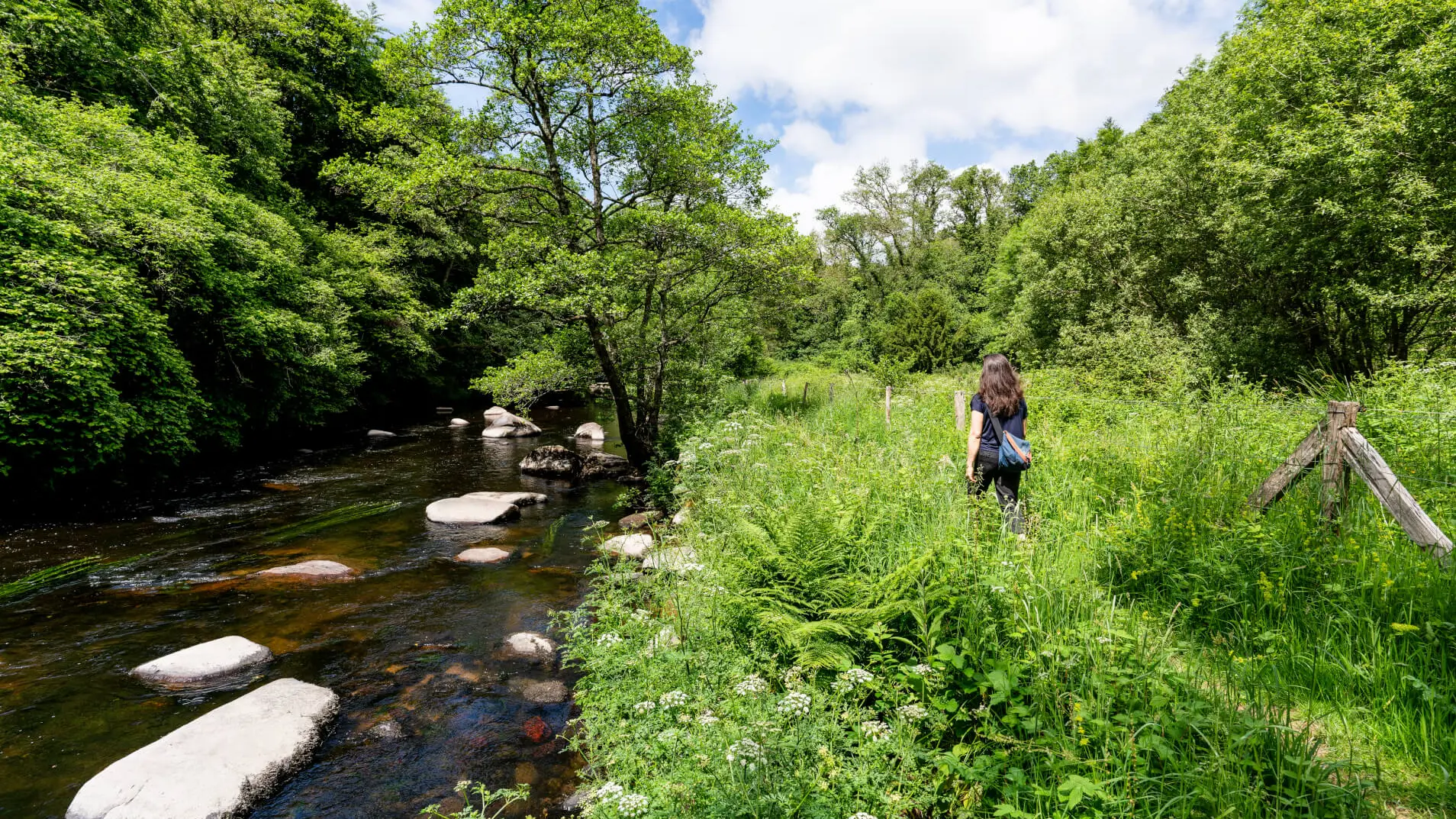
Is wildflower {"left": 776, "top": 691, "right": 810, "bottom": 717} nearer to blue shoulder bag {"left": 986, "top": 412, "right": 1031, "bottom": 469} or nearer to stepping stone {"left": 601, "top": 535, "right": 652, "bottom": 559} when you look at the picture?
blue shoulder bag {"left": 986, "top": 412, "right": 1031, "bottom": 469}

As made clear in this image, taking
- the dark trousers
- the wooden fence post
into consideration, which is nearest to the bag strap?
the dark trousers

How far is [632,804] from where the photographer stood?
8.44 feet

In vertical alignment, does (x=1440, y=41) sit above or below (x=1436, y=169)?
above

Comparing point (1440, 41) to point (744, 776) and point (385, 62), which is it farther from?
point (385, 62)

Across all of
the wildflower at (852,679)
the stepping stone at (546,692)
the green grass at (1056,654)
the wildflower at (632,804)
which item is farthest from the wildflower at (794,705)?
the stepping stone at (546,692)

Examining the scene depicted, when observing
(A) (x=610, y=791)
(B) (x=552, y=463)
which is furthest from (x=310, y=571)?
(A) (x=610, y=791)

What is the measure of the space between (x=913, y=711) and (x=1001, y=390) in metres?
3.64

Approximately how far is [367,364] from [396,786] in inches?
856

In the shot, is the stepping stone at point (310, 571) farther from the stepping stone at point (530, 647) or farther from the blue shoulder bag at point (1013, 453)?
the blue shoulder bag at point (1013, 453)

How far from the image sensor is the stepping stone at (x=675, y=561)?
5488 mm

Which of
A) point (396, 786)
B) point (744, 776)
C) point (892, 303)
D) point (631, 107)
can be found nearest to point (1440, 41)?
point (631, 107)

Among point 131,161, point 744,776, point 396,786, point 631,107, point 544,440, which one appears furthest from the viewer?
point 544,440

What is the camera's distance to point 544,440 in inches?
802

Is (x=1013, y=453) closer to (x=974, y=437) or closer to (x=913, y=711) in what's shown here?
(x=974, y=437)
